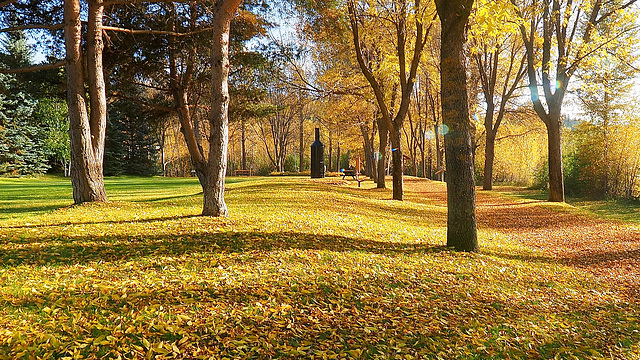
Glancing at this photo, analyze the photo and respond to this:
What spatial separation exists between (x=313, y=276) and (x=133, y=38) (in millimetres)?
10579

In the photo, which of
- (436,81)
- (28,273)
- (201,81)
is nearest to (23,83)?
(201,81)

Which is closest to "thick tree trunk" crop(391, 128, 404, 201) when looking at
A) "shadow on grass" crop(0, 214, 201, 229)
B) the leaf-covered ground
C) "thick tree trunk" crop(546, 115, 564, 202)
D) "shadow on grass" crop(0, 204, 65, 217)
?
"thick tree trunk" crop(546, 115, 564, 202)

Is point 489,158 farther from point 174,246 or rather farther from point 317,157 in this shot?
point 174,246

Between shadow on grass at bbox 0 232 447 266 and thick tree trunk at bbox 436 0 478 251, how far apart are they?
31.5 inches

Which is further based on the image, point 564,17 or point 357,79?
point 357,79

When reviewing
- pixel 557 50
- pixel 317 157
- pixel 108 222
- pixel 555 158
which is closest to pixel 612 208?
pixel 555 158

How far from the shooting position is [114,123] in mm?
37000

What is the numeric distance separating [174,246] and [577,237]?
9266 millimetres

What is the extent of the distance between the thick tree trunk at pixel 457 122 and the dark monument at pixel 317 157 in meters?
17.8

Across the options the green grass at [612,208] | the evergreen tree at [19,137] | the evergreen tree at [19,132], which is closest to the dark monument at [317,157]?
the green grass at [612,208]

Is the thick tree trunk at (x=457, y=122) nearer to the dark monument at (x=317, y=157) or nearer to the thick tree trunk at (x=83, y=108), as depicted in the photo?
the thick tree trunk at (x=83, y=108)

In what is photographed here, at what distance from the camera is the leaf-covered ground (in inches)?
118

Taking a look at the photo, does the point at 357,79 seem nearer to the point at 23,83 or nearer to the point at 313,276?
the point at 23,83

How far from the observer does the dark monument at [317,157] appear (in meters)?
24.1
